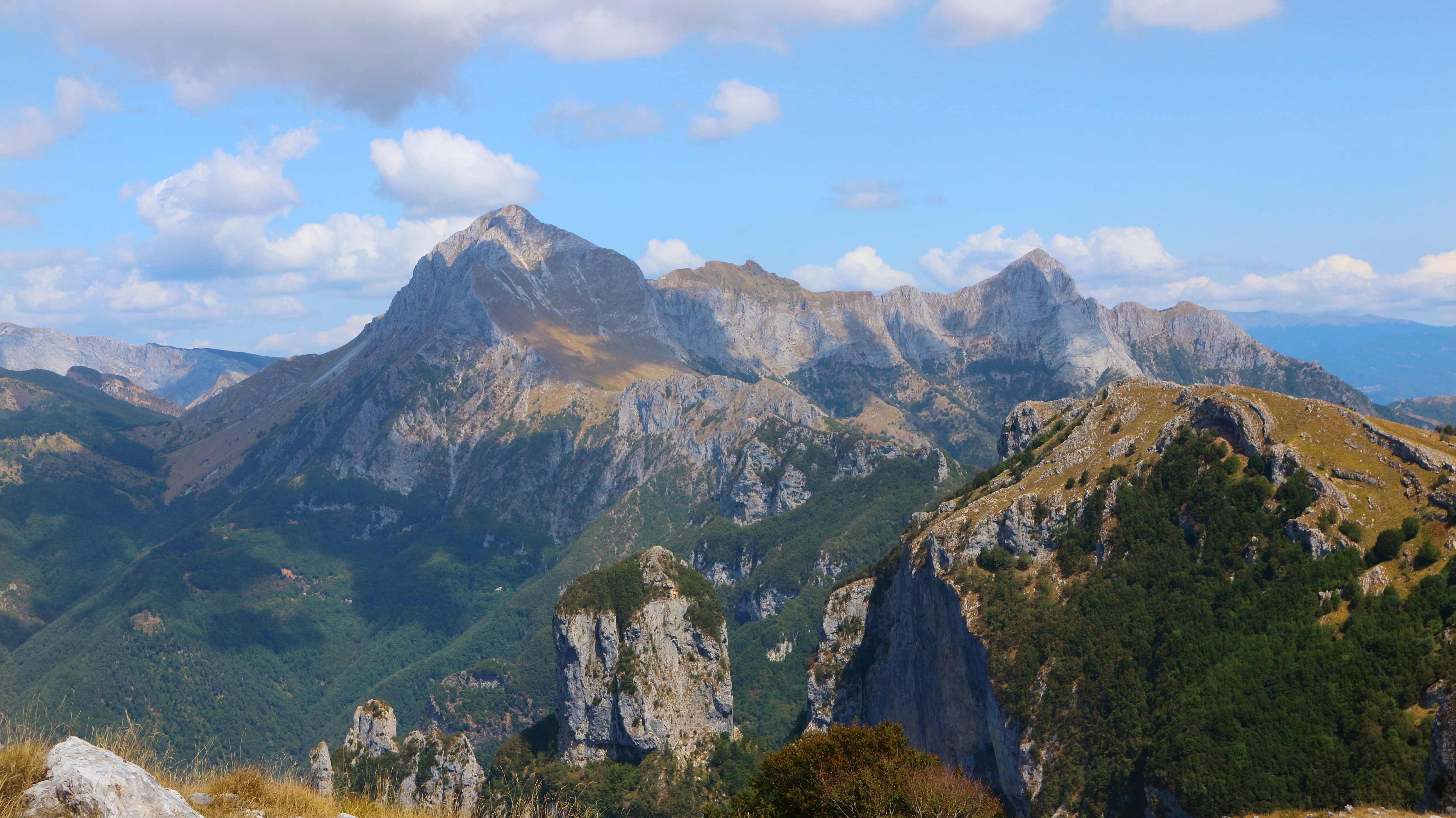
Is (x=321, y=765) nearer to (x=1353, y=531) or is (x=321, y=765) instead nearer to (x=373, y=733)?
(x=373, y=733)

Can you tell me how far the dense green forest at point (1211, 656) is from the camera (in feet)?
259

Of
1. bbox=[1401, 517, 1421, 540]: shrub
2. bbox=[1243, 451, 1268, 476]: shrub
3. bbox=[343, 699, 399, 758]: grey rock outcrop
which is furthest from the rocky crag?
bbox=[1401, 517, 1421, 540]: shrub

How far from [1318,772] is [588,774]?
364 ft

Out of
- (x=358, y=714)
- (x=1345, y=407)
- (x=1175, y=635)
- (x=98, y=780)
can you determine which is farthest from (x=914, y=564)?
(x=98, y=780)

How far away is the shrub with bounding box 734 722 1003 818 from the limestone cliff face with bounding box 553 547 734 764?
369ft

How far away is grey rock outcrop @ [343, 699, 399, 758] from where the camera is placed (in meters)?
156

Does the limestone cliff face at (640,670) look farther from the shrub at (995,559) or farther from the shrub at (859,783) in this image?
the shrub at (859,783)

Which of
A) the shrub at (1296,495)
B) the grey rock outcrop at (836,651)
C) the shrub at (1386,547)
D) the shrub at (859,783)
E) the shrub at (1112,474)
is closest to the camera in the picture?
the shrub at (859,783)

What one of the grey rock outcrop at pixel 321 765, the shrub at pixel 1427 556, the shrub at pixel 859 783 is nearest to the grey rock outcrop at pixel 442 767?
the grey rock outcrop at pixel 321 765

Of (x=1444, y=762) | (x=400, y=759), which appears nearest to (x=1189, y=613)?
(x=1444, y=762)

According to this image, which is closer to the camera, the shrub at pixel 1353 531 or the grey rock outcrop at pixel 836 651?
the shrub at pixel 1353 531

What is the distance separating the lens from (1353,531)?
94.5 m

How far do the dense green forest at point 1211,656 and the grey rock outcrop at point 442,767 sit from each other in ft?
262

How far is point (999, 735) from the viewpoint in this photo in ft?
355
